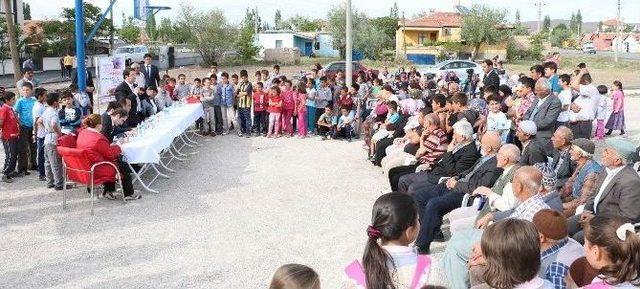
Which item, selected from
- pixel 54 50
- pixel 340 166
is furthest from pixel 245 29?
pixel 340 166

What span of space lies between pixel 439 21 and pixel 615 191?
56350 millimetres

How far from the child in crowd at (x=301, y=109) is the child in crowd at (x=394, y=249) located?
426 inches

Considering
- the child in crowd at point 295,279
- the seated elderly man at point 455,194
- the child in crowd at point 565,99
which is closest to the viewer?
the child in crowd at point 295,279

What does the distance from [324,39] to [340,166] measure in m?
56.8

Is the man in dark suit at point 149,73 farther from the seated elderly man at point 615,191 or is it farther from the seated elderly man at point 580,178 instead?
the seated elderly man at point 615,191

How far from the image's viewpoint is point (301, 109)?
541 inches

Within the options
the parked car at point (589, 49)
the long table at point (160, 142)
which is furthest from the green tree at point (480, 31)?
the long table at point (160, 142)

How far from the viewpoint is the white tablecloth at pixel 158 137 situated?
833cm

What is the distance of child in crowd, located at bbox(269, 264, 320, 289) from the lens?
240cm

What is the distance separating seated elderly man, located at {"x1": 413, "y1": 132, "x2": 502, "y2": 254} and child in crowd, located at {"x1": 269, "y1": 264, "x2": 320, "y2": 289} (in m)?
3.65

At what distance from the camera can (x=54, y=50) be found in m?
39.5

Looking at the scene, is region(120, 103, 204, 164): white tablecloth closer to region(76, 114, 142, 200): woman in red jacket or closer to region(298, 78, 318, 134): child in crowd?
region(76, 114, 142, 200): woman in red jacket

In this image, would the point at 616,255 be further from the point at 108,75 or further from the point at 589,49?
the point at 589,49

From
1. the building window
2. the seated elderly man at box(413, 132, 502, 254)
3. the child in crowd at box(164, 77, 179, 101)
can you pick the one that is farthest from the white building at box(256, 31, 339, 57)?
the seated elderly man at box(413, 132, 502, 254)
